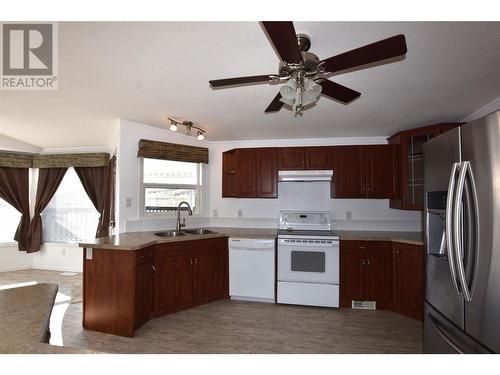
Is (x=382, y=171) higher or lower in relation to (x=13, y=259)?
higher

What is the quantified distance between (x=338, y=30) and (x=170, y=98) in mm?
1607

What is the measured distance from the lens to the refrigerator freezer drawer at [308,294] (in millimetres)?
2986

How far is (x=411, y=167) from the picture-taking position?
3.21 m

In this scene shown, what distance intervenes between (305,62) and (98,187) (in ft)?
14.4

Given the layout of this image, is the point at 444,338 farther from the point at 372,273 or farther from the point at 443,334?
the point at 372,273

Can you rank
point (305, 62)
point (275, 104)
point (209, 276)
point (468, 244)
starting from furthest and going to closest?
1. point (209, 276)
2. point (275, 104)
3. point (305, 62)
4. point (468, 244)

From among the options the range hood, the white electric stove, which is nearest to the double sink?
the white electric stove

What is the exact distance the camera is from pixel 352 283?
304 cm

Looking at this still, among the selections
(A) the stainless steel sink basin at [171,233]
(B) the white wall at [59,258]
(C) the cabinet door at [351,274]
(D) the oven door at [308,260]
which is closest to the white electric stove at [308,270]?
(D) the oven door at [308,260]

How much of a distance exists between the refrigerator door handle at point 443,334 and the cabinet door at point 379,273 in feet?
5.07

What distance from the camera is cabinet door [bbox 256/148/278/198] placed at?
3645mm

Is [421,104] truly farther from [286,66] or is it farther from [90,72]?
[90,72]

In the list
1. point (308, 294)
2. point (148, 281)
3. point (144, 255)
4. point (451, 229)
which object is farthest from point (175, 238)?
point (451, 229)

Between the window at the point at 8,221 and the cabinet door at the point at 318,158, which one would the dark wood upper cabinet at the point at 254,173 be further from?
the window at the point at 8,221
